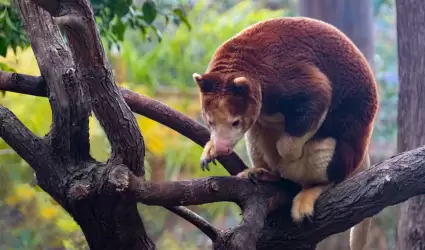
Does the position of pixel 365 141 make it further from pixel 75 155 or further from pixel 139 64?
pixel 139 64

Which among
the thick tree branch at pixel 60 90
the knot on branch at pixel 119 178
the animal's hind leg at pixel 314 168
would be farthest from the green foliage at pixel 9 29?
the animal's hind leg at pixel 314 168

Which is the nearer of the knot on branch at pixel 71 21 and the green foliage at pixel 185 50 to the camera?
the knot on branch at pixel 71 21

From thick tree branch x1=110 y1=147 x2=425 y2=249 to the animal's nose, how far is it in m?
0.10

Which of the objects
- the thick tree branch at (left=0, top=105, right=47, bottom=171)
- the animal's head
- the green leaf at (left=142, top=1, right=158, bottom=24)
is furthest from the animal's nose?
the green leaf at (left=142, top=1, right=158, bottom=24)

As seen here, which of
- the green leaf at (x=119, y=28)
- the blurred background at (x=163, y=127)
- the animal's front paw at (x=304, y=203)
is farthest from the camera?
the blurred background at (x=163, y=127)

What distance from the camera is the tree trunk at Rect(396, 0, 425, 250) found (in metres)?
2.83

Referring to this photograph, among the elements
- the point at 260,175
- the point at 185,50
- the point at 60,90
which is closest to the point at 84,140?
the point at 60,90

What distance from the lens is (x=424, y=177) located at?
1947 millimetres

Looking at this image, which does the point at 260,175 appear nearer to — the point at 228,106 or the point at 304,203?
the point at 304,203

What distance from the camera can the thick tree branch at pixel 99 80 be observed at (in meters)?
1.52

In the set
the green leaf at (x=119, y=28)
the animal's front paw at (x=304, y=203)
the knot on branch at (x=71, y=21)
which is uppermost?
the green leaf at (x=119, y=28)

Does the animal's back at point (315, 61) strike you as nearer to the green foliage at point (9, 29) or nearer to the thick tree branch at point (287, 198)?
the thick tree branch at point (287, 198)

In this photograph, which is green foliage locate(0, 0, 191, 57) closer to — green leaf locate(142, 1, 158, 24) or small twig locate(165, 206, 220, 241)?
green leaf locate(142, 1, 158, 24)

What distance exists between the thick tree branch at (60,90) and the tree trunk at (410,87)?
5.24ft
